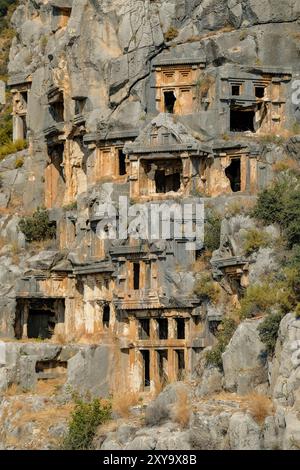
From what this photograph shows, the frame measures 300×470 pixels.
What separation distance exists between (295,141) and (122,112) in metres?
8.81

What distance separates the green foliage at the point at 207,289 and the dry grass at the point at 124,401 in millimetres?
5272

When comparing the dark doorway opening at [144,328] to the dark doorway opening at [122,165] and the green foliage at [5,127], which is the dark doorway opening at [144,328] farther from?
the green foliage at [5,127]

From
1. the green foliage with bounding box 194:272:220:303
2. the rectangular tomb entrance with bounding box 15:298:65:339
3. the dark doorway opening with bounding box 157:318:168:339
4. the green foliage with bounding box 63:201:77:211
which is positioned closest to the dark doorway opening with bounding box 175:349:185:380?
the dark doorway opening with bounding box 157:318:168:339

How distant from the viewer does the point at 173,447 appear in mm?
72188

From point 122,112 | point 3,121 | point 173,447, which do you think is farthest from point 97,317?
point 3,121

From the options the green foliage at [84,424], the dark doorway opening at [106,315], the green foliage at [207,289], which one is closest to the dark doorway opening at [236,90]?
the green foliage at [207,289]

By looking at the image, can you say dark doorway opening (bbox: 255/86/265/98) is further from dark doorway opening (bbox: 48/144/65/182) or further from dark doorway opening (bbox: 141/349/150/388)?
dark doorway opening (bbox: 141/349/150/388)

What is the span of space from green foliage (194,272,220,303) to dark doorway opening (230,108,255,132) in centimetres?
1109

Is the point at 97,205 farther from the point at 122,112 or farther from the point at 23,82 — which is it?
the point at 23,82

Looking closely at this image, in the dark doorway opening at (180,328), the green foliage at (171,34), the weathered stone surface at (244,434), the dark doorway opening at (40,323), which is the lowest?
the weathered stone surface at (244,434)

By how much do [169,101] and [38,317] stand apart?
40.6 ft

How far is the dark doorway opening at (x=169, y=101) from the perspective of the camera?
298 ft

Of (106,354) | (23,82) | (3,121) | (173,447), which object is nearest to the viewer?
(173,447)

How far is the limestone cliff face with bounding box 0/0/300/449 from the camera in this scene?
3312 inches
